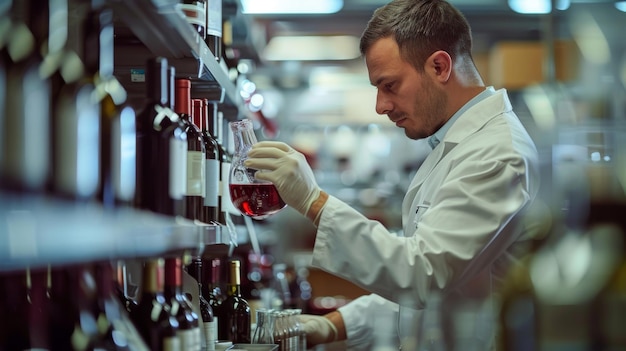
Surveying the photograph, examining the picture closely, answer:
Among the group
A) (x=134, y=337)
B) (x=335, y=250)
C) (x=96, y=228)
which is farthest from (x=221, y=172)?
(x=96, y=228)

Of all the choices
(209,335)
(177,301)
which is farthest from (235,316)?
(177,301)

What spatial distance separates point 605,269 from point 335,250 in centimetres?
100

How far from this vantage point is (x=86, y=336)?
4.42 feet

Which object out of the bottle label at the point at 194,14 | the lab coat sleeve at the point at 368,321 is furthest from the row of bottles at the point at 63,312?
the lab coat sleeve at the point at 368,321

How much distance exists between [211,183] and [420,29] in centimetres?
94

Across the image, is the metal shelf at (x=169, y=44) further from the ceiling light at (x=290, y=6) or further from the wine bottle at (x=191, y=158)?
the ceiling light at (x=290, y=6)

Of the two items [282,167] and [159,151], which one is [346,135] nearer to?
[282,167]

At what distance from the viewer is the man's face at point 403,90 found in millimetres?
2738

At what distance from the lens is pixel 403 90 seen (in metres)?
2.74

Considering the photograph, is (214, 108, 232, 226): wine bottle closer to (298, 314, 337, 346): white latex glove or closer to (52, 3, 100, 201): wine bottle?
(298, 314, 337, 346): white latex glove

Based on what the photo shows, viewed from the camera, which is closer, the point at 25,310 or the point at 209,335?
the point at 25,310

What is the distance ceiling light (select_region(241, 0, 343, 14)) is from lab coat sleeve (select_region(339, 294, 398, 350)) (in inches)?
124

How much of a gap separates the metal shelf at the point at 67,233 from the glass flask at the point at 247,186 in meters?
0.72

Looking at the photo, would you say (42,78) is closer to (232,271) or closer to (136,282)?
(136,282)
